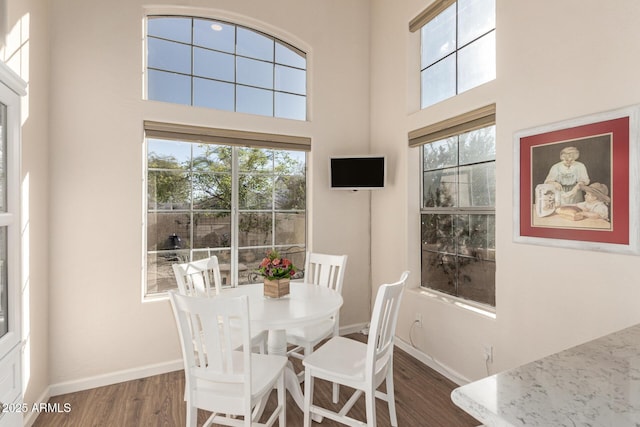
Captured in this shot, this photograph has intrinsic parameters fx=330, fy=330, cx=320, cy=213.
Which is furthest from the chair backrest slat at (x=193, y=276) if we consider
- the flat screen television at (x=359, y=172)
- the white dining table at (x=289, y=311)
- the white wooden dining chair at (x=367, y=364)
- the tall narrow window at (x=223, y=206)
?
the flat screen television at (x=359, y=172)

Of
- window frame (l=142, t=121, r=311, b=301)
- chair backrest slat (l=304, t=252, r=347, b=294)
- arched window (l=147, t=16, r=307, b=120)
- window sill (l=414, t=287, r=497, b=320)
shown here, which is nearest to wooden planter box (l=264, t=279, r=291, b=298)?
chair backrest slat (l=304, t=252, r=347, b=294)

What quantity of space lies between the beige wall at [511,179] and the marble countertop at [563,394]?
0.93m

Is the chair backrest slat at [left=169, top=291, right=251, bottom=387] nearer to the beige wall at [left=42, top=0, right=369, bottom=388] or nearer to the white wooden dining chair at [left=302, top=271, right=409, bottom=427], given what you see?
the white wooden dining chair at [left=302, top=271, right=409, bottom=427]

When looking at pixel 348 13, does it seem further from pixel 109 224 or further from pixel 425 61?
pixel 109 224

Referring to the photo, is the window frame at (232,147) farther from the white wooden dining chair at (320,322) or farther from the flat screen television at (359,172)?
the white wooden dining chair at (320,322)

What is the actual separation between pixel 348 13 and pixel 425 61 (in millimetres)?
1159

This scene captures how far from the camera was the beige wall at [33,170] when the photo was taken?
2.05 metres

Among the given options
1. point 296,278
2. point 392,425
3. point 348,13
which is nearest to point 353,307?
point 296,278

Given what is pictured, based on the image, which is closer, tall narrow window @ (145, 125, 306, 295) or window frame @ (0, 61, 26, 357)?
window frame @ (0, 61, 26, 357)

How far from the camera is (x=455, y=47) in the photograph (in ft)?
9.52

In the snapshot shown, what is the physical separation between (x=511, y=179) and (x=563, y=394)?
5.84 feet

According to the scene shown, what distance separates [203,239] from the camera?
3.16 m

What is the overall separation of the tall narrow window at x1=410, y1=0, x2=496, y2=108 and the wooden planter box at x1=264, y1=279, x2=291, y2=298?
2.20 m

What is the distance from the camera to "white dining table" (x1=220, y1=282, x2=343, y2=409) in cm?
188
